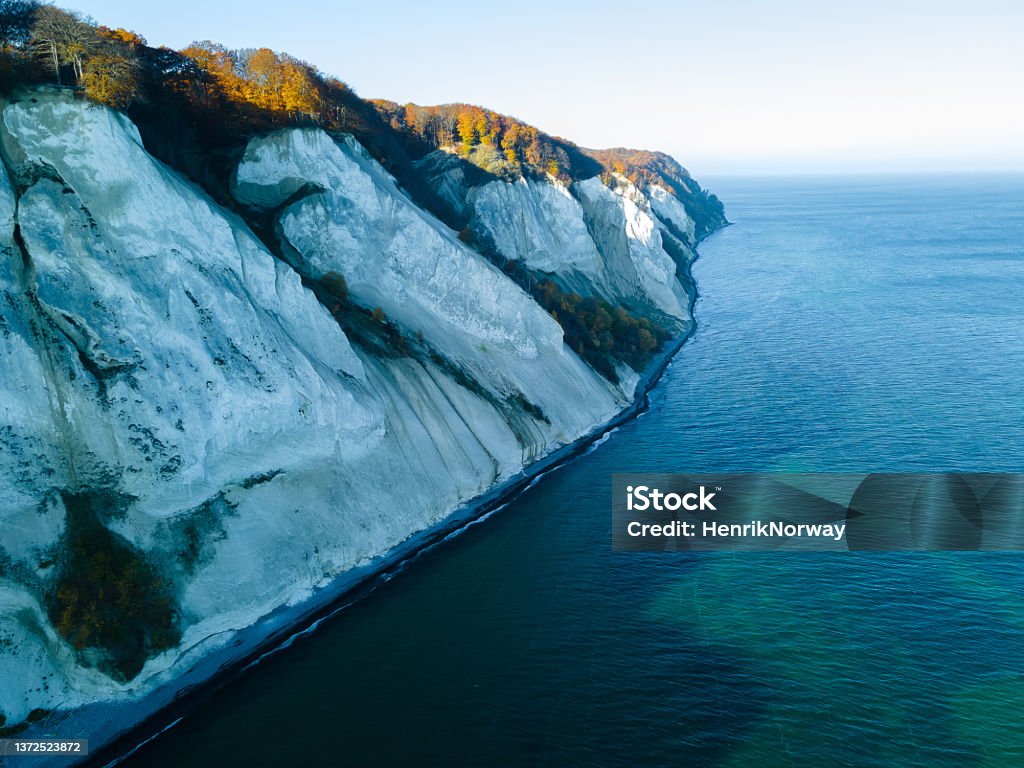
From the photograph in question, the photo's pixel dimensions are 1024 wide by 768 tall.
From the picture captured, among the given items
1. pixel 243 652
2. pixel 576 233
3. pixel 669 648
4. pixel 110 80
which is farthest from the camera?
pixel 576 233

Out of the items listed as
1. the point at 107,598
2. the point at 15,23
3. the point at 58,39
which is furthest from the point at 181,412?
the point at 15,23

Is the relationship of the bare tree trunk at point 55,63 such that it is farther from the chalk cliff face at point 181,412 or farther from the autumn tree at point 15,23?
the chalk cliff face at point 181,412

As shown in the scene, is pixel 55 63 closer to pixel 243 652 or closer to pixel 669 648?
pixel 243 652

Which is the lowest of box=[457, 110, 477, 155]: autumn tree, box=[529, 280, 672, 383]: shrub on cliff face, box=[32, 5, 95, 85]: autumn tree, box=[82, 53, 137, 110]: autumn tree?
box=[529, 280, 672, 383]: shrub on cliff face

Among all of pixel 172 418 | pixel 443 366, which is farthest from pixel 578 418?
pixel 172 418

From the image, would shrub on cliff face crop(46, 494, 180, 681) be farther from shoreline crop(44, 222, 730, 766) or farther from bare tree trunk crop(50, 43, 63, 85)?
bare tree trunk crop(50, 43, 63, 85)

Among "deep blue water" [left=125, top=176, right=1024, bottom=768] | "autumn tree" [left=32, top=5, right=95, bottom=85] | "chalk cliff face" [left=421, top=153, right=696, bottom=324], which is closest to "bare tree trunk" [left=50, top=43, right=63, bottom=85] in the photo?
"autumn tree" [left=32, top=5, right=95, bottom=85]

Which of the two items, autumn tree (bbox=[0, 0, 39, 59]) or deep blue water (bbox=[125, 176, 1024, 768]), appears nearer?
deep blue water (bbox=[125, 176, 1024, 768])
